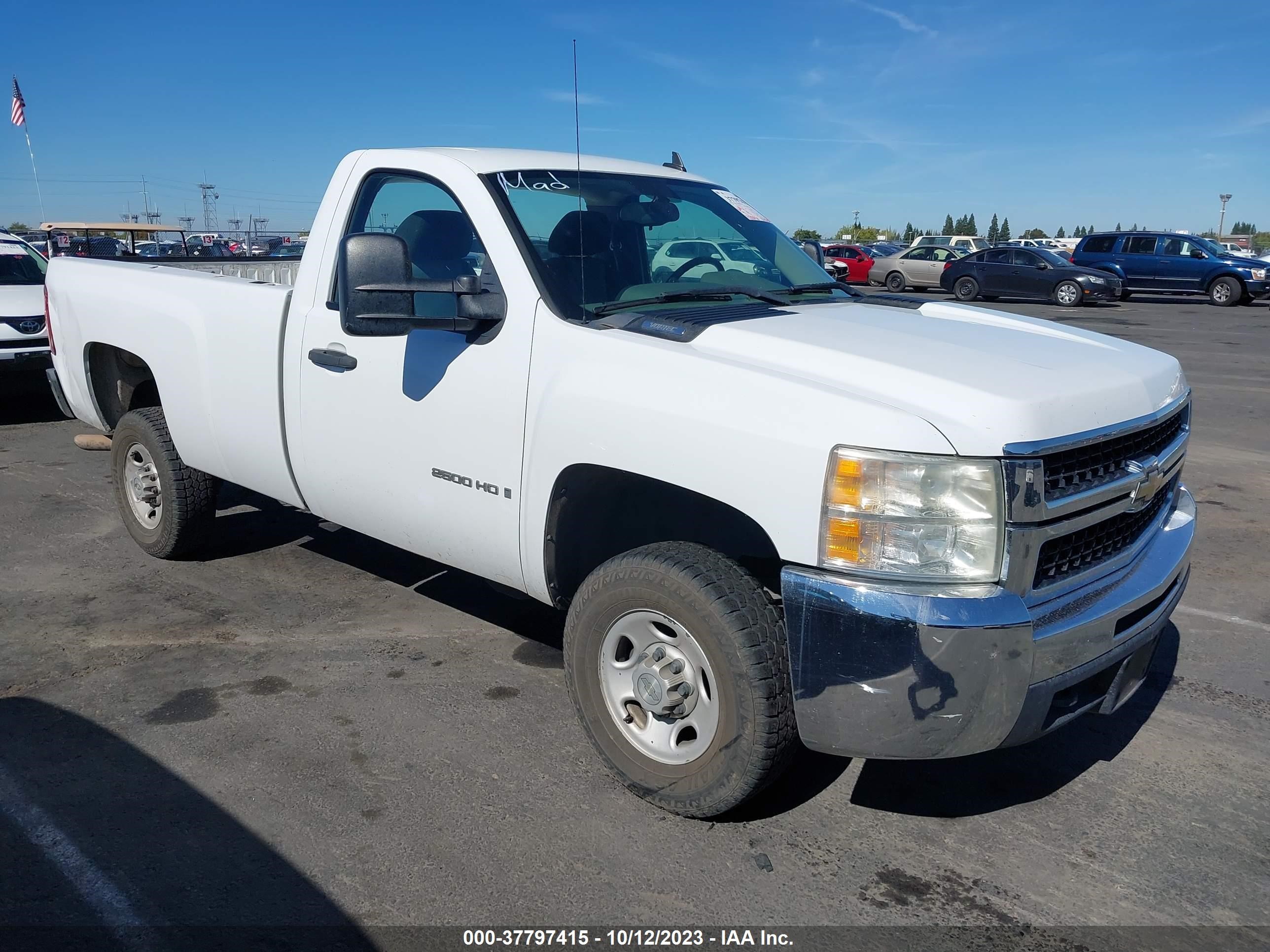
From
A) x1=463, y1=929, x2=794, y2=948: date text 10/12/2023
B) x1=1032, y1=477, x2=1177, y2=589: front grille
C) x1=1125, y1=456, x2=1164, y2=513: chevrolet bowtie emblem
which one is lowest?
x1=463, y1=929, x2=794, y2=948: date text 10/12/2023

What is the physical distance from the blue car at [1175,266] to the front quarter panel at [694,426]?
1012 inches

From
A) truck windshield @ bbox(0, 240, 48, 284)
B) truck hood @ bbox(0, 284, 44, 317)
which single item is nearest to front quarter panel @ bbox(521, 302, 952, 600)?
truck hood @ bbox(0, 284, 44, 317)

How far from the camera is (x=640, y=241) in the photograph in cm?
400

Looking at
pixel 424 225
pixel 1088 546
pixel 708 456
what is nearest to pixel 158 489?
pixel 424 225

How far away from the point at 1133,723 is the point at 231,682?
3506 millimetres

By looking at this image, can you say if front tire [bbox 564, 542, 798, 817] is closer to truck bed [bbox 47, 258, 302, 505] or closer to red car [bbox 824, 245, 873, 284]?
truck bed [bbox 47, 258, 302, 505]

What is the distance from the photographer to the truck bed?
4.43m

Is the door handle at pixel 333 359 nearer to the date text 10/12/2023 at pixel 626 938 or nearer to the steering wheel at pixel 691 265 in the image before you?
the steering wheel at pixel 691 265

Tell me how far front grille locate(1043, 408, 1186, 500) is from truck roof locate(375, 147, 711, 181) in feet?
7.47

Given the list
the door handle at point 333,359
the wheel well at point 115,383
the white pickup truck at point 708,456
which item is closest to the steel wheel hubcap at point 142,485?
the wheel well at point 115,383

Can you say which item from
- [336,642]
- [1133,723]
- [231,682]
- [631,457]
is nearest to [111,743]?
[231,682]

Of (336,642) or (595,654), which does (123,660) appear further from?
(595,654)

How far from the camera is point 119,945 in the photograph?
2.60 m

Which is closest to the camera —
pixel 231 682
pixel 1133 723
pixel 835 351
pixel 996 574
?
pixel 996 574
